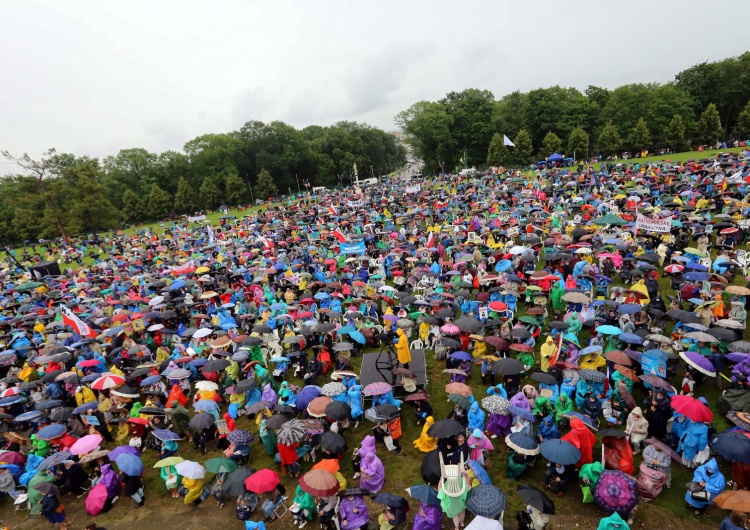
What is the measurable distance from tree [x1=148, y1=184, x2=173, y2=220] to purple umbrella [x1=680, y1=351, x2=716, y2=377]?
233 feet

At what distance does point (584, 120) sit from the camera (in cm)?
6519

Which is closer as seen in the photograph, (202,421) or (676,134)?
(202,421)

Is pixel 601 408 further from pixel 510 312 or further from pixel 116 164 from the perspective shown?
pixel 116 164

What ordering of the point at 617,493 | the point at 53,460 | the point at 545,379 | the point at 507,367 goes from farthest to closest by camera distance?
the point at 507,367
the point at 545,379
the point at 53,460
the point at 617,493

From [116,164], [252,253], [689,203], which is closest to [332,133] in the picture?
[116,164]

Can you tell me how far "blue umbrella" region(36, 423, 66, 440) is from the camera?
8711 millimetres

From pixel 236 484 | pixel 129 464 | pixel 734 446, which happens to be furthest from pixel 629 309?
pixel 129 464

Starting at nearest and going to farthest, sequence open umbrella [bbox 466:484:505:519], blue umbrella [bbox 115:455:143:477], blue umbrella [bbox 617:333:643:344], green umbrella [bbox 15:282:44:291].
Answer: open umbrella [bbox 466:484:505:519] → blue umbrella [bbox 115:455:143:477] → blue umbrella [bbox 617:333:643:344] → green umbrella [bbox 15:282:44:291]

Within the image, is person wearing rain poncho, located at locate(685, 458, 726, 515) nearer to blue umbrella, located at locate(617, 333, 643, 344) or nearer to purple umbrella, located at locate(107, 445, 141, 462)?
blue umbrella, located at locate(617, 333, 643, 344)

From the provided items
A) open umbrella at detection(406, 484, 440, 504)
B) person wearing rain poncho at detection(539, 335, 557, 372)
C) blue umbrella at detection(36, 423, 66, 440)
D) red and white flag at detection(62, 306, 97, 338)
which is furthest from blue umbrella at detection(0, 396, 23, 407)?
person wearing rain poncho at detection(539, 335, 557, 372)

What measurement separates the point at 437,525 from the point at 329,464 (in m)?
1.93

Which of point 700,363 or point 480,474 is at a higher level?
point 700,363

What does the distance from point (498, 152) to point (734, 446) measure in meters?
Answer: 62.3

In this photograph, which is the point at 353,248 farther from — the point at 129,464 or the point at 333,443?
the point at 129,464
